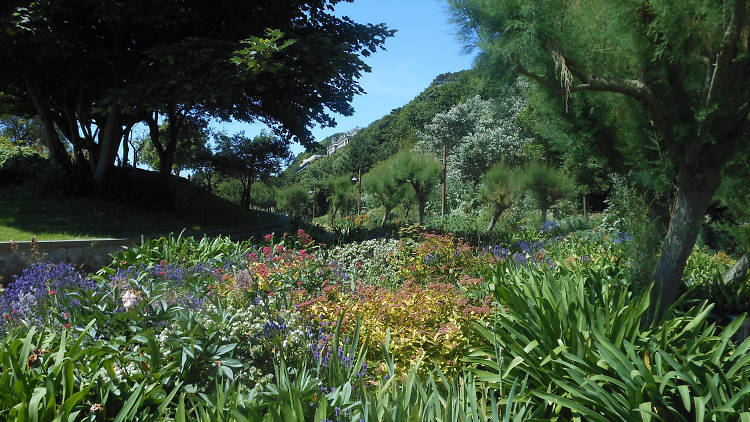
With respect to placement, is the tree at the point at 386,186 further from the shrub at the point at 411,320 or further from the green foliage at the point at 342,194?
the shrub at the point at 411,320

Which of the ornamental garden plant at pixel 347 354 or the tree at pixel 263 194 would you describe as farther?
the tree at pixel 263 194

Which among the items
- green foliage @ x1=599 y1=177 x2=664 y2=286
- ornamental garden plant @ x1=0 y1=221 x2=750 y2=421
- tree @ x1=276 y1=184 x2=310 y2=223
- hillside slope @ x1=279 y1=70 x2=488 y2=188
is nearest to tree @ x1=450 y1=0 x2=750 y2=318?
green foliage @ x1=599 y1=177 x2=664 y2=286

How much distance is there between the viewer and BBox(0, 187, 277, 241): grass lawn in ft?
25.0

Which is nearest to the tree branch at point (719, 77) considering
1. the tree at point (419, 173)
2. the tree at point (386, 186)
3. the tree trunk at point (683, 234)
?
the tree trunk at point (683, 234)

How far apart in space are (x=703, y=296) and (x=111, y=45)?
1176cm

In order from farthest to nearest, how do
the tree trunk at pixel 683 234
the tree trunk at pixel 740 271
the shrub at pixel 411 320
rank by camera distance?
1. the tree trunk at pixel 740 271
2. the tree trunk at pixel 683 234
3. the shrub at pixel 411 320

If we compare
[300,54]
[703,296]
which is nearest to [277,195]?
[300,54]

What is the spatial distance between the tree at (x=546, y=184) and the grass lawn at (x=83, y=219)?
9.37 meters

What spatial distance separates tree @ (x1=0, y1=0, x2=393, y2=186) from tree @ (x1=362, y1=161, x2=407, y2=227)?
685 cm

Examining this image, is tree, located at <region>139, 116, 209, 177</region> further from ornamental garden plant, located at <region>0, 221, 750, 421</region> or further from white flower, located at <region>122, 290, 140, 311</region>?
white flower, located at <region>122, 290, 140, 311</region>

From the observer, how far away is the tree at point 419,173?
17188 mm

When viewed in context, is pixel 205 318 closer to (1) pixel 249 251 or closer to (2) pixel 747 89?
(1) pixel 249 251

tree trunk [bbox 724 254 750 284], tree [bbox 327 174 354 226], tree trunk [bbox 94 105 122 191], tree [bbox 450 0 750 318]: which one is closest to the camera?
tree [bbox 450 0 750 318]

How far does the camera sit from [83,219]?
331 inches
